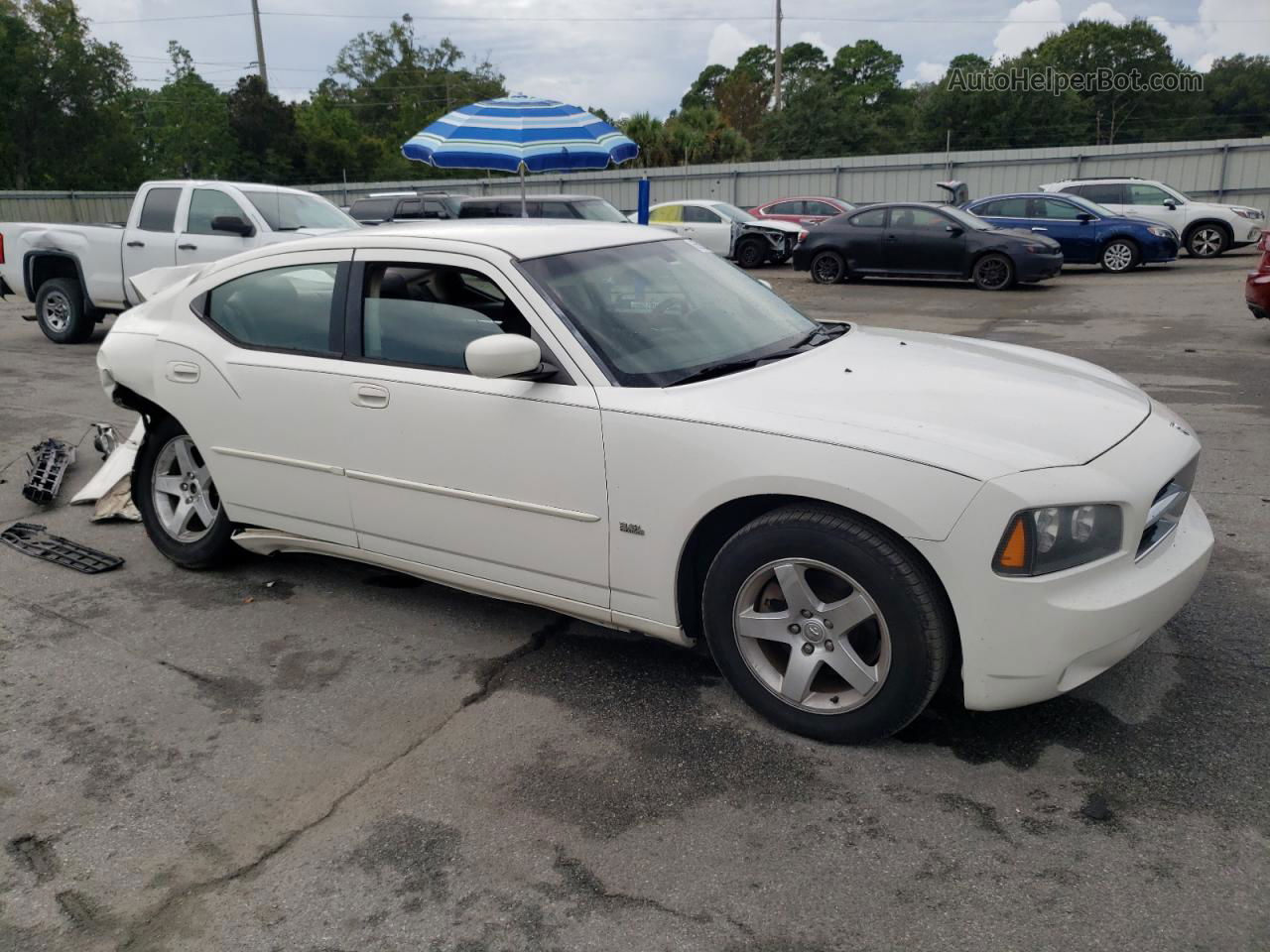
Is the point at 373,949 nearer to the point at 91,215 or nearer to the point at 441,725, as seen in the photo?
the point at 441,725

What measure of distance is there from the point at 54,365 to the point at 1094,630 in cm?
1115

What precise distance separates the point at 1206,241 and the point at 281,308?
69.6 feet

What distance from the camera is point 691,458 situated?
10.4 feet

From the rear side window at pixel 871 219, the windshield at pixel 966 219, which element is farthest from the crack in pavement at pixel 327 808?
the rear side window at pixel 871 219

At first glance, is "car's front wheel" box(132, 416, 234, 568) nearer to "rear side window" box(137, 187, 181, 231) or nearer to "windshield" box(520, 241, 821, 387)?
"windshield" box(520, 241, 821, 387)

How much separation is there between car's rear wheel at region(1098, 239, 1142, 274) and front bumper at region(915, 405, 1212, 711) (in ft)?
57.7

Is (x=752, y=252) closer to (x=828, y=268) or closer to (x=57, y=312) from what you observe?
(x=828, y=268)

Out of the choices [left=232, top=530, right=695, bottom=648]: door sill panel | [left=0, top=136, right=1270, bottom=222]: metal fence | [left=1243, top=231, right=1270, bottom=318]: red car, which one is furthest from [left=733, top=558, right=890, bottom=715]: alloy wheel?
[left=0, top=136, right=1270, bottom=222]: metal fence

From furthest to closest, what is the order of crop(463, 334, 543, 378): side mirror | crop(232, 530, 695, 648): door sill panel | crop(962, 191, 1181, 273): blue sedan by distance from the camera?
crop(962, 191, 1181, 273): blue sedan → crop(232, 530, 695, 648): door sill panel → crop(463, 334, 543, 378): side mirror

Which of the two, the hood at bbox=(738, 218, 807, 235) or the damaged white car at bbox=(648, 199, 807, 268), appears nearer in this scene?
the damaged white car at bbox=(648, 199, 807, 268)

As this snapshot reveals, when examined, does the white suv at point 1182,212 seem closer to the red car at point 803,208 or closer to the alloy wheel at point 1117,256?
the alloy wheel at point 1117,256

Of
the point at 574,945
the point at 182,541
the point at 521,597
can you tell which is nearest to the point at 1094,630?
the point at 574,945

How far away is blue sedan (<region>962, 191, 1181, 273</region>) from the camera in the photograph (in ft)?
59.9

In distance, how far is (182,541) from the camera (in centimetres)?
484
